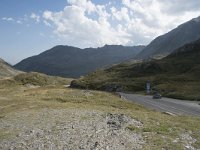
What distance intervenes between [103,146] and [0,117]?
24867 millimetres

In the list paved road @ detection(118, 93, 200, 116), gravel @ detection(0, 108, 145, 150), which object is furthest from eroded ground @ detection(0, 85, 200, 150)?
paved road @ detection(118, 93, 200, 116)

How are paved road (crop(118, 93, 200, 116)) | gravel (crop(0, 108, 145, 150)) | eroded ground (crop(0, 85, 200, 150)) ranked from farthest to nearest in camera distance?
paved road (crop(118, 93, 200, 116)), gravel (crop(0, 108, 145, 150)), eroded ground (crop(0, 85, 200, 150))

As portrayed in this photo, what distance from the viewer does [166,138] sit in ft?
104

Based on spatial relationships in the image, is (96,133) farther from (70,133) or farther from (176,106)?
(176,106)

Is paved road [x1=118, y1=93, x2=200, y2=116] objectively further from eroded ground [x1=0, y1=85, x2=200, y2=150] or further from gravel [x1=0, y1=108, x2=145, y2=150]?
gravel [x1=0, y1=108, x2=145, y2=150]

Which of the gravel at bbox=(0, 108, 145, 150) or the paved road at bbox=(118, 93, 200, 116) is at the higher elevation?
the paved road at bbox=(118, 93, 200, 116)

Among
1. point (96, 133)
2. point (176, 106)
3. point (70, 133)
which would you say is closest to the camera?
point (96, 133)

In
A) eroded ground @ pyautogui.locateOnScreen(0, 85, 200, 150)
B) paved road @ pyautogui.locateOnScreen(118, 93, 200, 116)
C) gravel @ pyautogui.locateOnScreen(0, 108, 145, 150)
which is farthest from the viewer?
paved road @ pyautogui.locateOnScreen(118, 93, 200, 116)

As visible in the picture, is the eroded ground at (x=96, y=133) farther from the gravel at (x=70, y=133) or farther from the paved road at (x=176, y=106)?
the paved road at (x=176, y=106)

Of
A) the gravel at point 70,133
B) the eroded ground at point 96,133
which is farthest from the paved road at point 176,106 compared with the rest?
the gravel at point 70,133

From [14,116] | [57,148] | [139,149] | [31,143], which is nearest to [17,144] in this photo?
[31,143]

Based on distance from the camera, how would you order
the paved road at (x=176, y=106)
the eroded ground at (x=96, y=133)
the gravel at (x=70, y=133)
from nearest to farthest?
the eroded ground at (x=96, y=133) → the gravel at (x=70, y=133) → the paved road at (x=176, y=106)

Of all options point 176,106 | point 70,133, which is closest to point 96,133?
point 70,133

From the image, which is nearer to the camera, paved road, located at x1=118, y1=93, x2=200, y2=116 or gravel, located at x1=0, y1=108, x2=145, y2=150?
gravel, located at x1=0, y1=108, x2=145, y2=150
